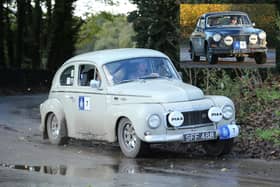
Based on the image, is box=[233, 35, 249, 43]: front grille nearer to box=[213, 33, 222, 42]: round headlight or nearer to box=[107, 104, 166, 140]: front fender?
box=[213, 33, 222, 42]: round headlight

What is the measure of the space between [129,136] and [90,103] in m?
1.31

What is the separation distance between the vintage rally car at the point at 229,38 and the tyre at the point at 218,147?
19.0ft

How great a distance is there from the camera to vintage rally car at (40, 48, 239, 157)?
11.5 m

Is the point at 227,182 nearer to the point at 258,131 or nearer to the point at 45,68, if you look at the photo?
the point at 258,131

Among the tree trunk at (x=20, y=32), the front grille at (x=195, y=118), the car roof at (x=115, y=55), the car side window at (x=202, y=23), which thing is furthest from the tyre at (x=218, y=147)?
the tree trunk at (x=20, y=32)

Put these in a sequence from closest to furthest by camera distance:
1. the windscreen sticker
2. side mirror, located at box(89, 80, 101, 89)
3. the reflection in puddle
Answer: the reflection in puddle → side mirror, located at box(89, 80, 101, 89) → the windscreen sticker

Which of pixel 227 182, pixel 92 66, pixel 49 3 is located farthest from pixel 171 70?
pixel 49 3

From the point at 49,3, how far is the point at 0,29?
3.31m

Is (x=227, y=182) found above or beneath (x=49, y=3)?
beneath

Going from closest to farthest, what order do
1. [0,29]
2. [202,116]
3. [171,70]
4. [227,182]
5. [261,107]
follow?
1. [227,182]
2. [202,116]
3. [171,70]
4. [261,107]
5. [0,29]

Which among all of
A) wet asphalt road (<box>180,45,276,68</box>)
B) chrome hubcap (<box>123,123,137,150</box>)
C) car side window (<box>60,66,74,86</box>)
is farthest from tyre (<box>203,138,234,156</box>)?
wet asphalt road (<box>180,45,276,68</box>)

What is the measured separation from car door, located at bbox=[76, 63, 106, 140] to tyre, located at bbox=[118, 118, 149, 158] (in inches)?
22.4

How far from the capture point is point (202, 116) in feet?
38.6

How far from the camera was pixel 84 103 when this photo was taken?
13.1 m
